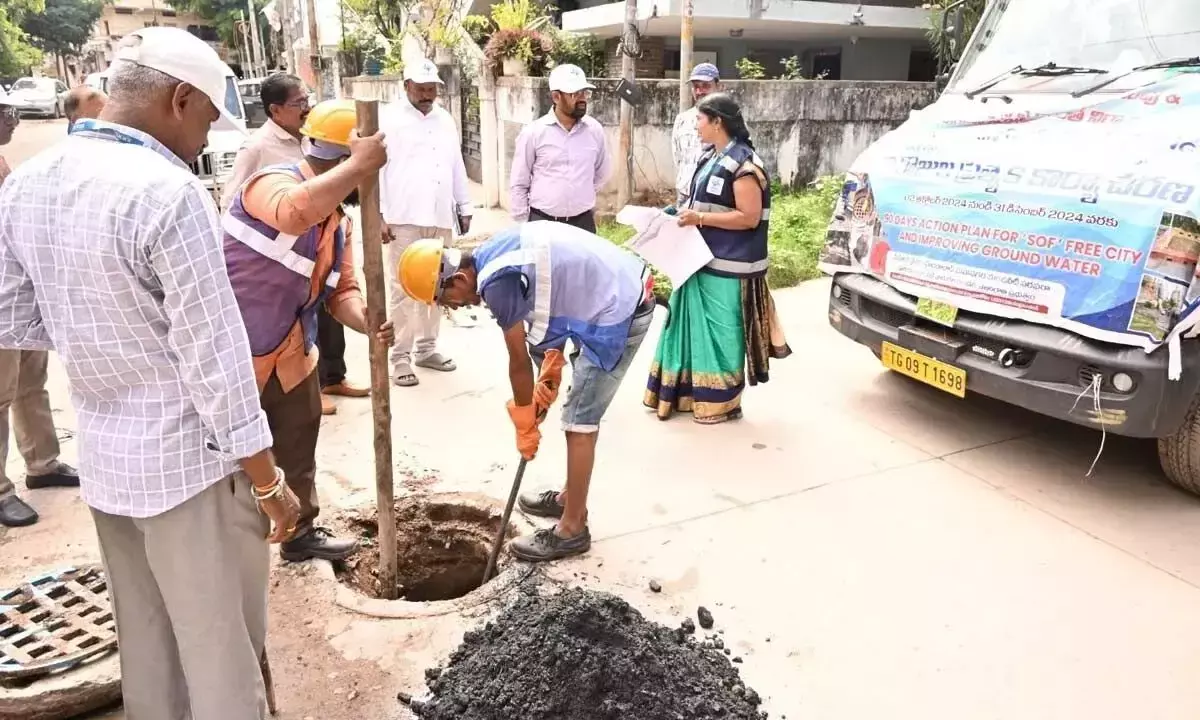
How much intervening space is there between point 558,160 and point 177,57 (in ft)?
12.7

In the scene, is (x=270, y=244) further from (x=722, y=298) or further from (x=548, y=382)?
(x=722, y=298)

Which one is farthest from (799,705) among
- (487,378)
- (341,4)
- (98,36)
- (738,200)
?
(98,36)

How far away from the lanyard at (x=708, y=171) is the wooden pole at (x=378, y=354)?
1.97 m

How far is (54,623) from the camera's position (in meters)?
2.71

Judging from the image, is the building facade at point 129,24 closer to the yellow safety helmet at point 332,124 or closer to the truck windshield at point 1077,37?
the truck windshield at point 1077,37

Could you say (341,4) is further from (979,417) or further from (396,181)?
(979,417)

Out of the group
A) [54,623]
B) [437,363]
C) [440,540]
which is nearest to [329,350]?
[437,363]

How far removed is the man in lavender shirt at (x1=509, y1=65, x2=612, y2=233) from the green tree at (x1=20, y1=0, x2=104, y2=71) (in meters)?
42.8

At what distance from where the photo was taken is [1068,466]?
419 cm

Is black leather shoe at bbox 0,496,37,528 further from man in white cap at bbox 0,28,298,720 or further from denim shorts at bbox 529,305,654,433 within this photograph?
denim shorts at bbox 529,305,654,433

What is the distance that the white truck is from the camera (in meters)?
3.31

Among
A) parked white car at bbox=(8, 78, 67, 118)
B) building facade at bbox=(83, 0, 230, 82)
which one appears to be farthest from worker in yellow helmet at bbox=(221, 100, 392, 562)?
building facade at bbox=(83, 0, 230, 82)

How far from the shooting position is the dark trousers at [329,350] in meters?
4.96

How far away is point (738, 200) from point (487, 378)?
2021mm
